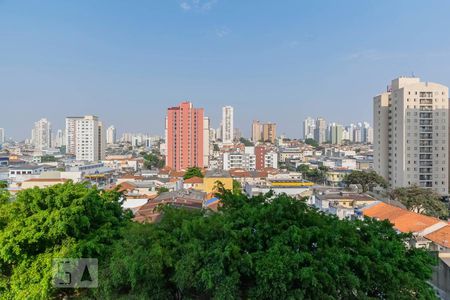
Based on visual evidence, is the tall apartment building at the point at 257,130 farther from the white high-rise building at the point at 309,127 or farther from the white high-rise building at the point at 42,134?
the white high-rise building at the point at 42,134

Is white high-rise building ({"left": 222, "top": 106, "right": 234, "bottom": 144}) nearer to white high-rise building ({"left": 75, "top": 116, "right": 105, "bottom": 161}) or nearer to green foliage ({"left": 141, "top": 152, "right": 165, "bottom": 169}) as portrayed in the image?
green foliage ({"left": 141, "top": 152, "right": 165, "bottom": 169})

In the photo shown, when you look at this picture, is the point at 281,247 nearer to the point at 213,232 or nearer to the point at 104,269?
the point at 213,232

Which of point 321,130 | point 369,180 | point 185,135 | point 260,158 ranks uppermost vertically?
point 321,130

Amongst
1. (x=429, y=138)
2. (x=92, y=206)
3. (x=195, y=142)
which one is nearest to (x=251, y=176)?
(x=195, y=142)

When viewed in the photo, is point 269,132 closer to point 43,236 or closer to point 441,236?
point 441,236

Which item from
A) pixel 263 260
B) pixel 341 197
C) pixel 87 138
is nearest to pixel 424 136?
pixel 341 197

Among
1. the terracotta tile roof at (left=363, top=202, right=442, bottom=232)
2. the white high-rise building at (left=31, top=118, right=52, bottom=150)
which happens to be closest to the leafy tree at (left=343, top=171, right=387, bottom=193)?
the terracotta tile roof at (left=363, top=202, right=442, bottom=232)
